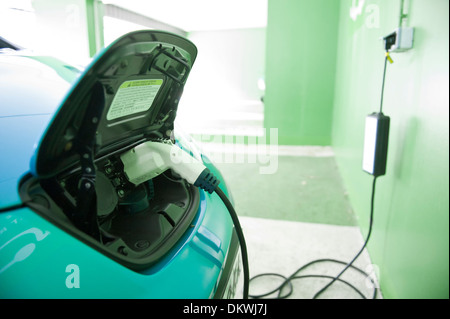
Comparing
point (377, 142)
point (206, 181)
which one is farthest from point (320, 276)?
point (206, 181)

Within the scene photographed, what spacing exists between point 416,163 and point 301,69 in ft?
12.9

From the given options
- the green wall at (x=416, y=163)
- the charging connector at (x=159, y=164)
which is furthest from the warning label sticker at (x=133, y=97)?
the green wall at (x=416, y=163)

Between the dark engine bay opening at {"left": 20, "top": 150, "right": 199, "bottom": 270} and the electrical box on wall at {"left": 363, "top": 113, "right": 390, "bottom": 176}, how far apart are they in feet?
3.02

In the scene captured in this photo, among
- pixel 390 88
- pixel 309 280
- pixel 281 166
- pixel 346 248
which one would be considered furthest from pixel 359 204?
pixel 281 166

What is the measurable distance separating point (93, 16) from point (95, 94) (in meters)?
A: 5.14

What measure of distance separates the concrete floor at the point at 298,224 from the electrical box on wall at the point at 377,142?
2.14ft

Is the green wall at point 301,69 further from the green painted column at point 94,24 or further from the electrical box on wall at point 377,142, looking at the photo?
the electrical box on wall at point 377,142

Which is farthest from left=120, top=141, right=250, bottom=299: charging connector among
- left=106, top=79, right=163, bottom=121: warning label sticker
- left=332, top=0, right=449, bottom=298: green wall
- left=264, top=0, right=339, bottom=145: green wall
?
left=264, top=0, right=339, bottom=145: green wall

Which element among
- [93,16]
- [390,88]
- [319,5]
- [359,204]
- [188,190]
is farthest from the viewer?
[93,16]

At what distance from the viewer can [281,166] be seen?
3986 mm

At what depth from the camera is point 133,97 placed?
75 centimetres

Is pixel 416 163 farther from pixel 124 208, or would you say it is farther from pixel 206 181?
pixel 124 208

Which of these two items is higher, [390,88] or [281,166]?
[390,88]
